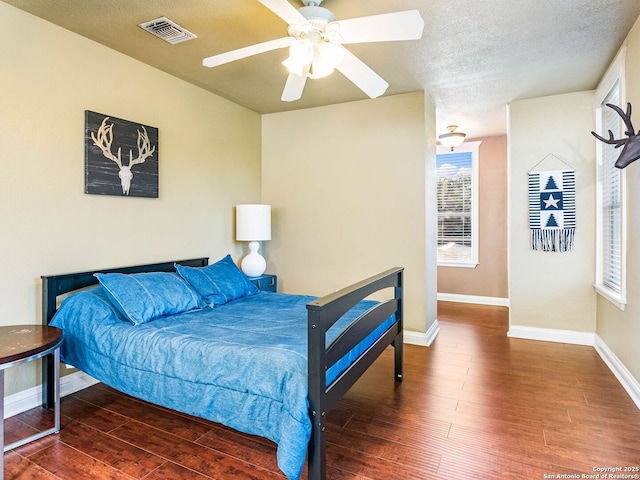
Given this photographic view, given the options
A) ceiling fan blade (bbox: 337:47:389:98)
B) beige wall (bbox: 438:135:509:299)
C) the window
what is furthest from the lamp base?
beige wall (bbox: 438:135:509:299)

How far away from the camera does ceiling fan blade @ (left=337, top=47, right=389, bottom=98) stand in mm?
2295

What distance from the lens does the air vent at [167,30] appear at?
8.36 feet

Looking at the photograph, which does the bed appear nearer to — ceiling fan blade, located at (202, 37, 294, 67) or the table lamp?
the table lamp

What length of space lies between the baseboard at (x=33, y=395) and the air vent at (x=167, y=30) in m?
2.52

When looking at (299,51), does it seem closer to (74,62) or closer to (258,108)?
(74,62)

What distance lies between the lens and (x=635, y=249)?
267 cm

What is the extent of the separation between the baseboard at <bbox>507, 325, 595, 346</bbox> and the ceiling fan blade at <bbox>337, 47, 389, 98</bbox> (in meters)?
3.10

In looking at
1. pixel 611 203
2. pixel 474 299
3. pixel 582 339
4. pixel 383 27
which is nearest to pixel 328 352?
pixel 383 27

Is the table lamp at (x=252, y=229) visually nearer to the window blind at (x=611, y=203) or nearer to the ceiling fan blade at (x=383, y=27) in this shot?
the ceiling fan blade at (x=383, y=27)

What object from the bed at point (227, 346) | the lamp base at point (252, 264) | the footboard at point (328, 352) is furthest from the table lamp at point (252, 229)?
the footboard at point (328, 352)

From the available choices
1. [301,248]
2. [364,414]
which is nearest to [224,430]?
[364,414]

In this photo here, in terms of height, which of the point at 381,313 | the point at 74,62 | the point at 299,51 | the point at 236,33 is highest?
the point at 236,33

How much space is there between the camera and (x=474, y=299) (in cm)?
600

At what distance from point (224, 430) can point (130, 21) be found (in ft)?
8.83
